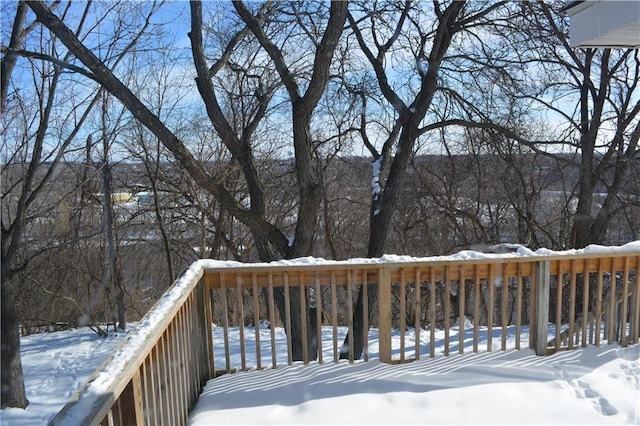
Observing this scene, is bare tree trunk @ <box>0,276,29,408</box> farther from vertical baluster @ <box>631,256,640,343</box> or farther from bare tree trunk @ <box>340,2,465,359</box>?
vertical baluster @ <box>631,256,640,343</box>

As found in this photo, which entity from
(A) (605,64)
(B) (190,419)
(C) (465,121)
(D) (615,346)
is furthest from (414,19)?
(B) (190,419)

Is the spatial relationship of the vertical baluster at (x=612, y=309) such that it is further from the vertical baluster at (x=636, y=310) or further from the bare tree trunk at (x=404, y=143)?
the bare tree trunk at (x=404, y=143)

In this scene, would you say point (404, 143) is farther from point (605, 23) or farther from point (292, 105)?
point (605, 23)

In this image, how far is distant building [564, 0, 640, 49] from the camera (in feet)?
10.2

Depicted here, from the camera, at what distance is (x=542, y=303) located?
12.9 feet

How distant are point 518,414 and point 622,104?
414 inches

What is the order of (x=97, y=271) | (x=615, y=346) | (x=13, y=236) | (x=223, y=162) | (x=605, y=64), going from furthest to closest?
1. (x=97, y=271)
2. (x=223, y=162)
3. (x=605, y=64)
4. (x=13, y=236)
5. (x=615, y=346)

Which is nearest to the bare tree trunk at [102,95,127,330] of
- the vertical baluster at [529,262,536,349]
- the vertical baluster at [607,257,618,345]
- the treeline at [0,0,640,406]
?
the treeline at [0,0,640,406]

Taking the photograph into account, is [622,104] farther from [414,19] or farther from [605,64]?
[414,19]

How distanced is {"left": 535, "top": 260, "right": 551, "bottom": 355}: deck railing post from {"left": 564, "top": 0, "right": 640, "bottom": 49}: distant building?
177 cm

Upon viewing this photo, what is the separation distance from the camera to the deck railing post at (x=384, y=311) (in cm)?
372

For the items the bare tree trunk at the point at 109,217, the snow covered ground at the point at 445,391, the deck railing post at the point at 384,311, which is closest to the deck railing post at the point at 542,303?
the snow covered ground at the point at 445,391

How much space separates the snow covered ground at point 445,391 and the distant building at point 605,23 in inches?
99.8

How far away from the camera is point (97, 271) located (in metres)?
13.5
